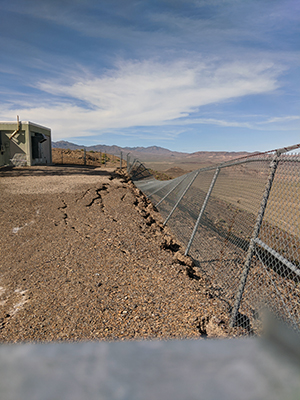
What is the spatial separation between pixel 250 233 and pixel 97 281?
2722 millimetres

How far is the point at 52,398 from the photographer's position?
2.04 ft

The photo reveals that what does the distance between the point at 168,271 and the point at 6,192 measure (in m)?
9.62

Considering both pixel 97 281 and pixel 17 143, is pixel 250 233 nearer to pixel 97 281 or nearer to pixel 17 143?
pixel 97 281

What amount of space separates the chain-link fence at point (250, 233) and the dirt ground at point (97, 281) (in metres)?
0.39

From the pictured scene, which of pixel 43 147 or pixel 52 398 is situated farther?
pixel 43 147

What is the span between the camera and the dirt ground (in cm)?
364

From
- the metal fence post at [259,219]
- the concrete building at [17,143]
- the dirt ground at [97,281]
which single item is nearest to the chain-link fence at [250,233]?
the metal fence post at [259,219]

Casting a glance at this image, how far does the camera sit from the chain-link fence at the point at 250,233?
337 cm

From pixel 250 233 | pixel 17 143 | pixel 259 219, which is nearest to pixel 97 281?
pixel 250 233

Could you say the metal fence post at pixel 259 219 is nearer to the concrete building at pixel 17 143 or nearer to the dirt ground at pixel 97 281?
the dirt ground at pixel 97 281

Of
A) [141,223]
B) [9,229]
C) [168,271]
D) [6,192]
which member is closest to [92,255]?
[168,271]

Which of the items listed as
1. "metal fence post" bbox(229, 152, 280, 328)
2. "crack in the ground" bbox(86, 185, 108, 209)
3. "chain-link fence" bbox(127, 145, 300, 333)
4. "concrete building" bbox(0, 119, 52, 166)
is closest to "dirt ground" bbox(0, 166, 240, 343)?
"metal fence post" bbox(229, 152, 280, 328)

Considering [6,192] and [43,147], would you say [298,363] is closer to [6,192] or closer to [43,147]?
[6,192]

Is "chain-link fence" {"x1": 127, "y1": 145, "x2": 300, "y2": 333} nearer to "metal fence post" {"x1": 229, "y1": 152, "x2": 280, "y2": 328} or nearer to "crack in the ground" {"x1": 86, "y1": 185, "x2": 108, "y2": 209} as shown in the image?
"metal fence post" {"x1": 229, "y1": 152, "x2": 280, "y2": 328}
